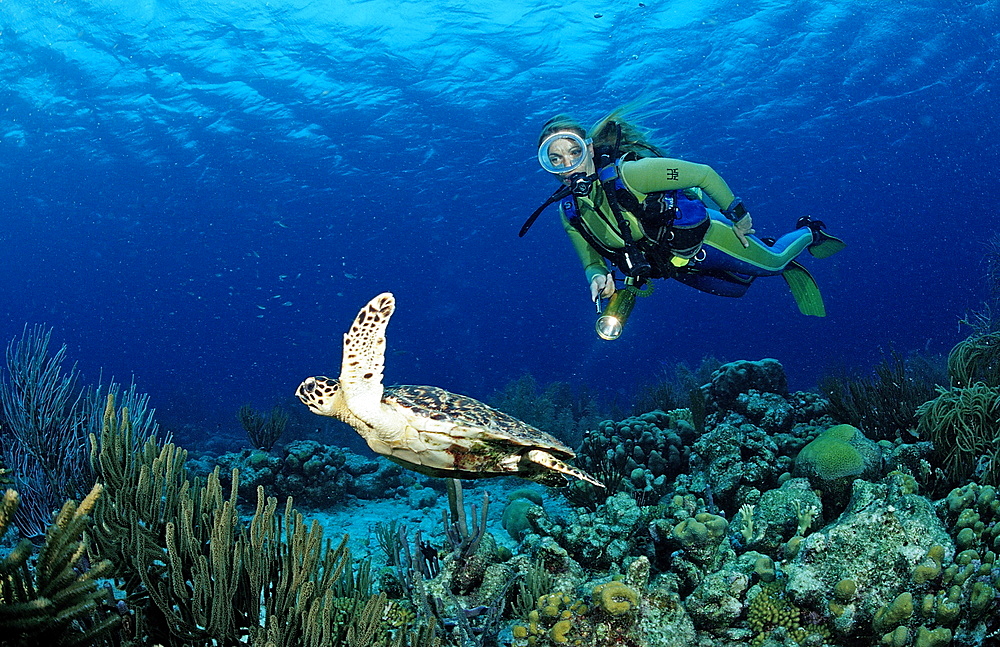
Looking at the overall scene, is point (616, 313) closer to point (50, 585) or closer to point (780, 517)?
point (780, 517)

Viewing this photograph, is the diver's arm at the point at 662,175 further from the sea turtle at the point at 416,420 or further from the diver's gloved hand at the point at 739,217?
the sea turtle at the point at 416,420

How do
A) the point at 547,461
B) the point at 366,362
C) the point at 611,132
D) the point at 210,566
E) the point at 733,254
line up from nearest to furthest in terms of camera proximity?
1. the point at 210,566
2. the point at 366,362
3. the point at 547,461
4. the point at 611,132
5. the point at 733,254

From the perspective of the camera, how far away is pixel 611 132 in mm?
6008

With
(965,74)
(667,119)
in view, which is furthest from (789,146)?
(667,119)

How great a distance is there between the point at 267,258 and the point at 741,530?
5264 cm

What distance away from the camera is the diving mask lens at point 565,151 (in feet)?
18.3

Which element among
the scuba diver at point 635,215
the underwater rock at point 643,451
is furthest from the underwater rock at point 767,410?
the scuba diver at point 635,215

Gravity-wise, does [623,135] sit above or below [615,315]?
above

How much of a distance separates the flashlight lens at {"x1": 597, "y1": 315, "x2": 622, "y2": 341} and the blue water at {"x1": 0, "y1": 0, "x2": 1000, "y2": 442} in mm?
2484

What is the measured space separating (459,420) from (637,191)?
3332 millimetres

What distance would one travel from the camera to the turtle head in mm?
3540

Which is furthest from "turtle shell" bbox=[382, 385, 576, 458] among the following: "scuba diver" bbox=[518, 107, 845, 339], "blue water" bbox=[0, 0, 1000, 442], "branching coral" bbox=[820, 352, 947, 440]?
"branching coral" bbox=[820, 352, 947, 440]

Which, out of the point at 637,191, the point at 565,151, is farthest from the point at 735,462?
the point at 565,151

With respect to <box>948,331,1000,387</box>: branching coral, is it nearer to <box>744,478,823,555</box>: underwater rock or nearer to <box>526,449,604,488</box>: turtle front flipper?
<box>744,478,823,555</box>: underwater rock
